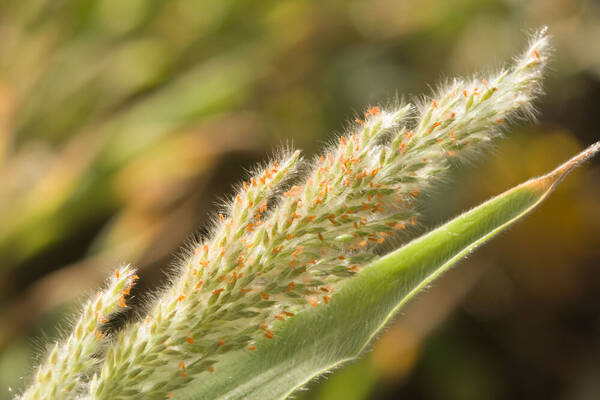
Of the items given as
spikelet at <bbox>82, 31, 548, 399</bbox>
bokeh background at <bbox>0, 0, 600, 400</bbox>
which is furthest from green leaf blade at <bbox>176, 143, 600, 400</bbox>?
bokeh background at <bbox>0, 0, 600, 400</bbox>

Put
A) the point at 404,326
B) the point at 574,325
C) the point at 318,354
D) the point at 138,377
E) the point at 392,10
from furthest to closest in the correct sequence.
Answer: the point at 392,10 → the point at 574,325 → the point at 404,326 → the point at 318,354 → the point at 138,377

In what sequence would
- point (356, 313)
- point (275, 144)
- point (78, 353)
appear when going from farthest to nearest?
point (275, 144) < point (356, 313) < point (78, 353)

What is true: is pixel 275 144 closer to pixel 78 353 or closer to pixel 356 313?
pixel 356 313

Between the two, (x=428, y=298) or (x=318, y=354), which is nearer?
(x=318, y=354)

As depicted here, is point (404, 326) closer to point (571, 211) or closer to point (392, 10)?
point (571, 211)

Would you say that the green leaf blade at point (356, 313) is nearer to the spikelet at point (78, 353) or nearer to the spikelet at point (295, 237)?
the spikelet at point (295, 237)

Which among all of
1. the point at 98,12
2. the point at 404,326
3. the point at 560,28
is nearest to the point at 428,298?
the point at 404,326

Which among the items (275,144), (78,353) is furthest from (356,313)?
(275,144)
